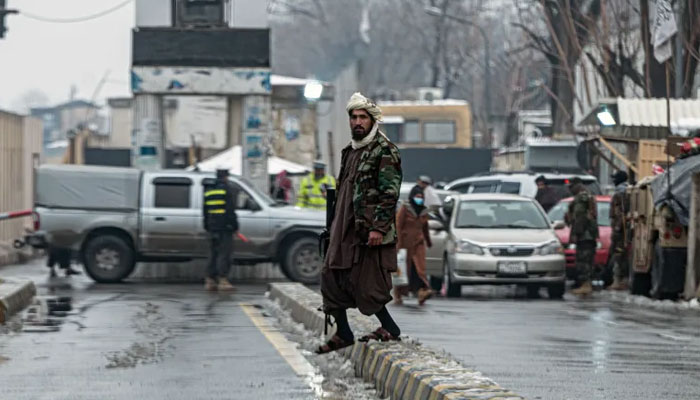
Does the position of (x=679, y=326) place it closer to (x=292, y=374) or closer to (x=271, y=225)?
(x=292, y=374)

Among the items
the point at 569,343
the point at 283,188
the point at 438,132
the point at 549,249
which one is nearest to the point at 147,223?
the point at 549,249

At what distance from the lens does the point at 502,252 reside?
2220 centimetres

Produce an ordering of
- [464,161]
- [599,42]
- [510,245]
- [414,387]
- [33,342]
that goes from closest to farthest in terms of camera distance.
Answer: [414,387] < [33,342] < [510,245] < [599,42] < [464,161]

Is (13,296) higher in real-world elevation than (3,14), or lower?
lower

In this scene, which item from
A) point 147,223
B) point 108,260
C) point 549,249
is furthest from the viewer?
point 147,223

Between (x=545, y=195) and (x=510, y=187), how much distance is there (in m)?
1.35

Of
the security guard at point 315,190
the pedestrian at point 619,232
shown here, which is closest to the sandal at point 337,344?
the pedestrian at point 619,232

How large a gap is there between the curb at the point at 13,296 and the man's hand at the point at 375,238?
603 cm

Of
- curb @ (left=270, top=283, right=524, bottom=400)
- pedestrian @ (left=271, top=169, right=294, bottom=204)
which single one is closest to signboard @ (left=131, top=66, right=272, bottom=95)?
pedestrian @ (left=271, top=169, right=294, bottom=204)

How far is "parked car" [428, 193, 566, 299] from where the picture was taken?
2203 cm

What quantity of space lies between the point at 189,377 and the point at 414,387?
2.31 m

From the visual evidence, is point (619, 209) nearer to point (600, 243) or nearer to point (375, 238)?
point (600, 243)

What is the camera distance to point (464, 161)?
45.6 meters

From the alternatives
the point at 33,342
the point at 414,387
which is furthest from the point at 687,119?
the point at 414,387
